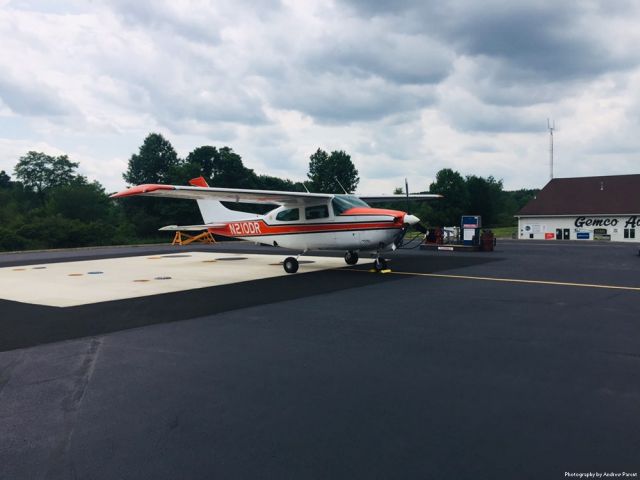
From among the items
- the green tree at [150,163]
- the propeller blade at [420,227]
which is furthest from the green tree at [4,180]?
the propeller blade at [420,227]

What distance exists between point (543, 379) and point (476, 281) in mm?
7812

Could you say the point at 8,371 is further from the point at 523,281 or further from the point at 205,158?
the point at 205,158

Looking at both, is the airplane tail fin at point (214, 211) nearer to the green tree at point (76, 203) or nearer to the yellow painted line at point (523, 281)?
the yellow painted line at point (523, 281)

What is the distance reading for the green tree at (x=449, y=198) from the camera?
2923 inches

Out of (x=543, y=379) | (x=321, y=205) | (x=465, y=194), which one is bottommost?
(x=543, y=379)

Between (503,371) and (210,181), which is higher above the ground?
(210,181)

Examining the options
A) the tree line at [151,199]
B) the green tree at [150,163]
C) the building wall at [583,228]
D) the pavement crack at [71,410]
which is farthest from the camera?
the green tree at [150,163]

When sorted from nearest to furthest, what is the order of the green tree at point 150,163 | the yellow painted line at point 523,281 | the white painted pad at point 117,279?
the white painted pad at point 117,279 → the yellow painted line at point 523,281 → the green tree at point 150,163

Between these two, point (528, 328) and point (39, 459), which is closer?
point (39, 459)

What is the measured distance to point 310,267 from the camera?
635 inches

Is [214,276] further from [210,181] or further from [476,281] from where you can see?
[210,181]

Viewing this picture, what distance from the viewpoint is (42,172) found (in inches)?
2862

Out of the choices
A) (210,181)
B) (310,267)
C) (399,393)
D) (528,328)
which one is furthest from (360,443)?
(210,181)

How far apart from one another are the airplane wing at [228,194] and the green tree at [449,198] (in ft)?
202
